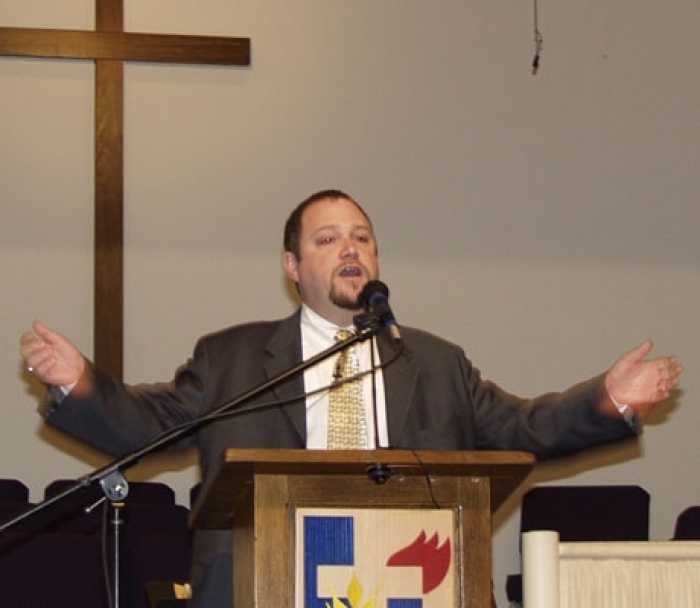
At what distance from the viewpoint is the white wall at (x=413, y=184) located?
6773 mm

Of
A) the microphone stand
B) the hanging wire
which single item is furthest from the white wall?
the microphone stand

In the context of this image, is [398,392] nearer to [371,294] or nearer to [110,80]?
[371,294]

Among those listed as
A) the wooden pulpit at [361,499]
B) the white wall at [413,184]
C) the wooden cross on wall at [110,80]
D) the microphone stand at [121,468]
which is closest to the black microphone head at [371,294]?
the microphone stand at [121,468]

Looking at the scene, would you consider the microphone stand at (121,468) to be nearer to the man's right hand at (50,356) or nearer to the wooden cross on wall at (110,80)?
the man's right hand at (50,356)

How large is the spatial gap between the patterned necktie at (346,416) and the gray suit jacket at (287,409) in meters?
0.07

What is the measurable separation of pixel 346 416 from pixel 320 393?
10 cm

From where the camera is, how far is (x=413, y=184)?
7074mm

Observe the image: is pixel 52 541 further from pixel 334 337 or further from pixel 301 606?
pixel 301 606

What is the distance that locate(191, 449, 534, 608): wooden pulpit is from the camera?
2.47m

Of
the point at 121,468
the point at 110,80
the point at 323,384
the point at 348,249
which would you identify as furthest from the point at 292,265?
the point at 110,80

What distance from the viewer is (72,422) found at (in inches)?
125

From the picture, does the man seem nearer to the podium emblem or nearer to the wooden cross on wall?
the podium emblem

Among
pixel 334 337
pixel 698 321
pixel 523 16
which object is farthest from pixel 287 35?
pixel 334 337

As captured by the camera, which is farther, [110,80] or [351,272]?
[110,80]
